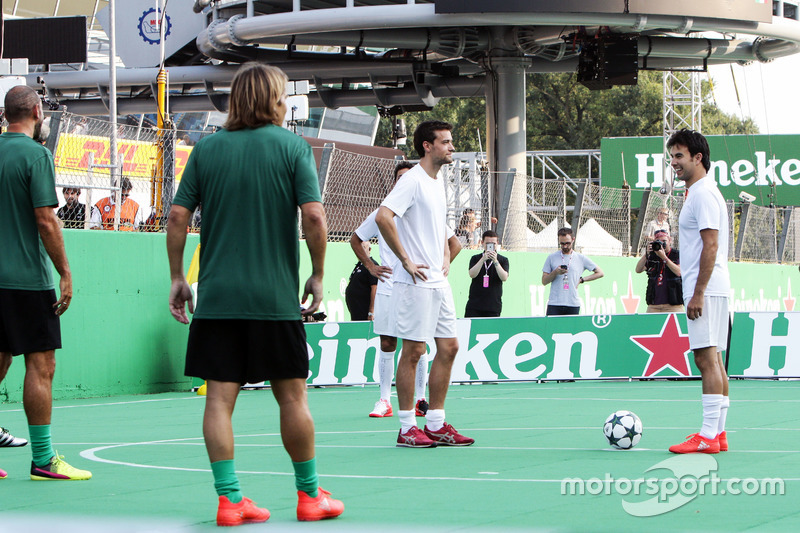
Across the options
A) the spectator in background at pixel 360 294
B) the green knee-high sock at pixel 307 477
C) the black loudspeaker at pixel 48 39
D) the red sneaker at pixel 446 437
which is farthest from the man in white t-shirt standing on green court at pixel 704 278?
the black loudspeaker at pixel 48 39

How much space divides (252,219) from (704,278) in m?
3.52

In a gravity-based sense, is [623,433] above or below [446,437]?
above

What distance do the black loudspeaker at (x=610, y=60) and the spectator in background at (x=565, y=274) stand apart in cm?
1165

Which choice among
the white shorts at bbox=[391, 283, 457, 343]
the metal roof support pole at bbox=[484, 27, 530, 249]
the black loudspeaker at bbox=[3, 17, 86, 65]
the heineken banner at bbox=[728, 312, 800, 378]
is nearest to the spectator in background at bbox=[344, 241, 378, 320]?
the heineken banner at bbox=[728, 312, 800, 378]

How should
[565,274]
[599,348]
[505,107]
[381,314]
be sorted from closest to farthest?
[381,314] < [599,348] < [565,274] < [505,107]

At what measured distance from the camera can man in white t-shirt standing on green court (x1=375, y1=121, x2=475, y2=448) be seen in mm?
7965

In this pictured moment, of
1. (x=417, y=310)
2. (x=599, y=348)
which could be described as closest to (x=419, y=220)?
(x=417, y=310)

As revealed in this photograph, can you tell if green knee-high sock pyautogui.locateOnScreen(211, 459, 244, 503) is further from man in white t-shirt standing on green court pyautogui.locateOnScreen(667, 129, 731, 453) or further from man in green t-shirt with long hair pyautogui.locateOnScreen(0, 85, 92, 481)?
man in white t-shirt standing on green court pyautogui.locateOnScreen(667, 129, 731, 453)

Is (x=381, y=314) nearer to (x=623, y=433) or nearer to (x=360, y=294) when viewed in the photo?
(x=623, y=433)

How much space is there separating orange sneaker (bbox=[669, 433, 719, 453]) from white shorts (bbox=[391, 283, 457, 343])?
1761mm

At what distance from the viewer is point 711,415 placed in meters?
7.48

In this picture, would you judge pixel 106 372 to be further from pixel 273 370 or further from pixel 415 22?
pixel 415 22

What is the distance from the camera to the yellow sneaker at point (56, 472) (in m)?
6.47

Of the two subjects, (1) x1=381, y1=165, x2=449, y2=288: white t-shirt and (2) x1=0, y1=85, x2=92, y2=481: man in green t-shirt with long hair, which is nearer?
(2) x1=0, y1=85, x2=92, y2=481: man in green t-shirt with long hair
